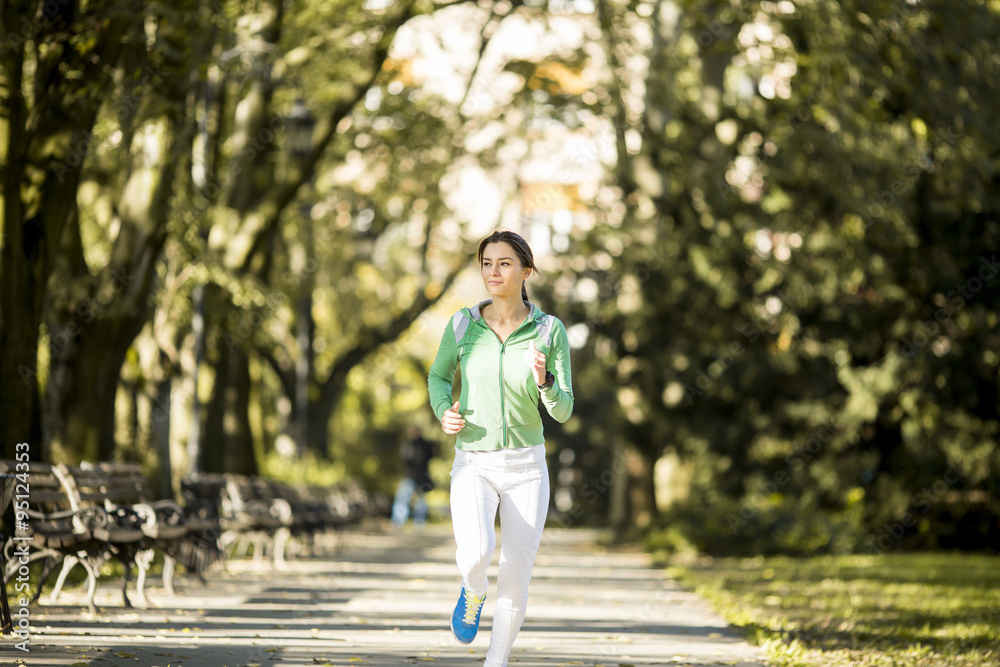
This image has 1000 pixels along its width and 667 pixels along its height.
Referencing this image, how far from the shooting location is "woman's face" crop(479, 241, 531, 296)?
251 inches

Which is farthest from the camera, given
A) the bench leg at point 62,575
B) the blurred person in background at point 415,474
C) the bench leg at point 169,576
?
the blurred person in background at point 415,474

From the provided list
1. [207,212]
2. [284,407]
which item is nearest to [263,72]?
[207,212]

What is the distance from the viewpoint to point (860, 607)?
12336mm

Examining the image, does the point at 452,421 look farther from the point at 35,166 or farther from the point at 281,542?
the point at 281,542

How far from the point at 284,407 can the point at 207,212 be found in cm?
1523

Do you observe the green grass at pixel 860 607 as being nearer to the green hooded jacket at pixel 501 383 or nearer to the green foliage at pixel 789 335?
the green foliage at pixel 789 335

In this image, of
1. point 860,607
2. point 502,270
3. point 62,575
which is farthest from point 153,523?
point 860,607

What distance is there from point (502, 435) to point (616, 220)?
56.8 ft

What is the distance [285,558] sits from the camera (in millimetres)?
18500

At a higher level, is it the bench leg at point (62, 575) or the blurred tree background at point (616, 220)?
the blurred tree background at point (616, 220)

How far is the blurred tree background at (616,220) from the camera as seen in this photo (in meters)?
13.2

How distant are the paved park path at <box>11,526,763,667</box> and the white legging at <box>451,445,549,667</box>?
1.46 metres

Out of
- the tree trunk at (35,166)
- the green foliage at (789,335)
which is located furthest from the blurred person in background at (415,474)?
the tree trunk at (35,166)

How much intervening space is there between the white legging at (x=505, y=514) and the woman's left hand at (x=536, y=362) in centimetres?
40
